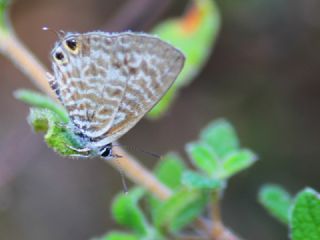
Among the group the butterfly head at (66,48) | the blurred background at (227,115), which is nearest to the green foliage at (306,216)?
the butterfly head at (66,48)

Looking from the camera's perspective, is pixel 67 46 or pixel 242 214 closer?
pixel 67 46

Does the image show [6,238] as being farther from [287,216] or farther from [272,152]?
[287,216]

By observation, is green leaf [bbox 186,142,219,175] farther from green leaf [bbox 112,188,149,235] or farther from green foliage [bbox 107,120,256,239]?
green leaf [bbox 112,188,149,235]

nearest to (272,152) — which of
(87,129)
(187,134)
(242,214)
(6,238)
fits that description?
(242,214)

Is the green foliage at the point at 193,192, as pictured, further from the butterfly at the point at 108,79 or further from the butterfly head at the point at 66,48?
the butterfly head at the point at 66,48

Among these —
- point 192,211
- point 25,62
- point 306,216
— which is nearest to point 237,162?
point 192,211

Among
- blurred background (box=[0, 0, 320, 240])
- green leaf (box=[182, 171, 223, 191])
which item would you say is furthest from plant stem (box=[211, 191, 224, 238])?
blurred background (box=[0, 0, 320, 240])
